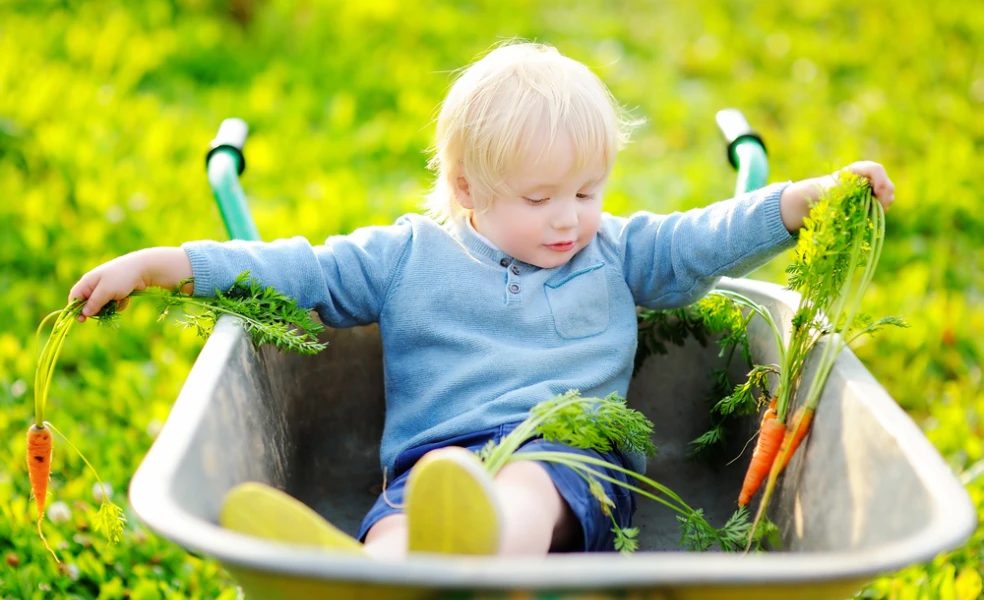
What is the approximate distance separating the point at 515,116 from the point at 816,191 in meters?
0.48

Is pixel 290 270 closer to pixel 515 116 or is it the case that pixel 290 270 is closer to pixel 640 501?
pixel 515 116

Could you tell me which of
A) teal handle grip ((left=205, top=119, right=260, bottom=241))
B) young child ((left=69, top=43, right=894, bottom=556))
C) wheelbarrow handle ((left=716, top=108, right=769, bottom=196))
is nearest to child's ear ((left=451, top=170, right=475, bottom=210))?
young child ((left=69, top=43, right=894, bottom=556))

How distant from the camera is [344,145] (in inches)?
150

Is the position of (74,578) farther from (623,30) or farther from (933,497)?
(623,30)

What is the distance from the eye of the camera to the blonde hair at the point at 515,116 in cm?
161

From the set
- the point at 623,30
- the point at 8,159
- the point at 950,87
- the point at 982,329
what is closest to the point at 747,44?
the point at 623,30

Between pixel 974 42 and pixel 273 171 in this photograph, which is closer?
pixel 273 171

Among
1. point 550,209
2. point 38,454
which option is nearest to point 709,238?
point 550,209

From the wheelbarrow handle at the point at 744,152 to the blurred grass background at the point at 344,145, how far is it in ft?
1.59

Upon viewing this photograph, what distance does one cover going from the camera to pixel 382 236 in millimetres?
1776

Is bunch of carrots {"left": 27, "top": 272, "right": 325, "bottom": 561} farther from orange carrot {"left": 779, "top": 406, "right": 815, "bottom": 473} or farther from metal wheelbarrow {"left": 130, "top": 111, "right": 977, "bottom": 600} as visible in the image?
orange carrot {"left": 779, "top": 406, "right": 815, "bottom": 473}

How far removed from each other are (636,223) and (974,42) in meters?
3.60

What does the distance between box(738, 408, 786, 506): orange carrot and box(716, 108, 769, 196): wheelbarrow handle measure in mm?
508

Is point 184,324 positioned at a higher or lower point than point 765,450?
higher
